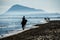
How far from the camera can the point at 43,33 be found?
4.52 meters

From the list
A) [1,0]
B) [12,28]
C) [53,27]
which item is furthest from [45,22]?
[1,0]

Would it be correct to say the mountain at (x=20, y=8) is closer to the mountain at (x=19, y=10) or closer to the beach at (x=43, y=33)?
the mountain at (x=19, y=10)

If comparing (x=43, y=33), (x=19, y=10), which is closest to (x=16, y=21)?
(x=19, y=10)

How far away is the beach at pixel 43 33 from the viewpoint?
4.43 m

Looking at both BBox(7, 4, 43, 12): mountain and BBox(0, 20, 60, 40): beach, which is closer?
BBox(0, 20, 60, 40): beach

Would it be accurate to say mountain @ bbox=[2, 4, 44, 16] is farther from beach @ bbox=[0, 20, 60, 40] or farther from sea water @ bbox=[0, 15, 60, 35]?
beach @ bbox=[0, 20, 60, 40]

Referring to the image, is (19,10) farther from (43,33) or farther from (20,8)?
(43,33)

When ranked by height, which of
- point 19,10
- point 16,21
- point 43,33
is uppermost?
point 19,10

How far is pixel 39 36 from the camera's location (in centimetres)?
447

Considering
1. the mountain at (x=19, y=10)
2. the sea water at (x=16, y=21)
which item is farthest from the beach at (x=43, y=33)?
the mountain at (x=19, y=10)

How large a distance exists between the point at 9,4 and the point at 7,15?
0.23m

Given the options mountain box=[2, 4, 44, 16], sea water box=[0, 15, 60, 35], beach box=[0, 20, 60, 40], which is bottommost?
beach box=[0, 20, 60, 40]

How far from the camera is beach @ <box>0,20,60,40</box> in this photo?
443cm

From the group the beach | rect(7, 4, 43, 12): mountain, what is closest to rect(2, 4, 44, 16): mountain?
rect(7, 4, 43, 12): mountain
